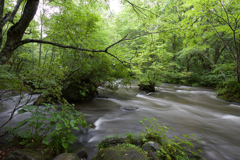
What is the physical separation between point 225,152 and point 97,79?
230 inches

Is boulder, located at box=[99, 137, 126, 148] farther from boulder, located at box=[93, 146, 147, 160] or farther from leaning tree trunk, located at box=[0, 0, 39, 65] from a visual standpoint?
leaning tree trunk, located at box=[0, 0, 39, 65]

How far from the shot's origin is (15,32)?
7.38ft

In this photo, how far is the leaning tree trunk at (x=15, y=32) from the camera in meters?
2.18

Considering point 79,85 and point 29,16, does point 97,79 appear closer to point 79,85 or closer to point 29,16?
point 79,85

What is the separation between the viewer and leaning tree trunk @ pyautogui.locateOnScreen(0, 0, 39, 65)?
2.18m

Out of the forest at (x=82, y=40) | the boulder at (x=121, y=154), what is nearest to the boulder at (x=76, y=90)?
the forest at (x=82, y=40)

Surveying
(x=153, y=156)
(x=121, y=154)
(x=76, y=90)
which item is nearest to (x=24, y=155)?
(x=121, y=154)

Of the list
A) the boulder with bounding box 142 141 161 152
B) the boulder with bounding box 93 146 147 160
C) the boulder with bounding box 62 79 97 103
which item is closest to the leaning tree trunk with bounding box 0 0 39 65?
the boulder with bounding box 93 146 147 160

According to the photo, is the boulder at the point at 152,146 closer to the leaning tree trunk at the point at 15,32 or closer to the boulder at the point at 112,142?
the boulder at the point at 112,142

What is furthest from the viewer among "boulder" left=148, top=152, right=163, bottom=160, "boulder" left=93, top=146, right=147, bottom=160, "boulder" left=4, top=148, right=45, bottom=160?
"boulder" left=148, top=152, right=163, bottom=160

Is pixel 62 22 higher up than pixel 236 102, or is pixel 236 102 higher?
pixel 62 22

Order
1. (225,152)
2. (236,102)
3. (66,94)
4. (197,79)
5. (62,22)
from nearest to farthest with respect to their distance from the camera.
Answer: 1. (225,152)
2. (62,22)
3. (66,94)
4. (236,102)
5. (197,79)

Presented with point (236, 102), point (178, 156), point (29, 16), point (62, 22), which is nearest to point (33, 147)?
point (29, 16)

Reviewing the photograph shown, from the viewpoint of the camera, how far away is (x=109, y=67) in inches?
250
